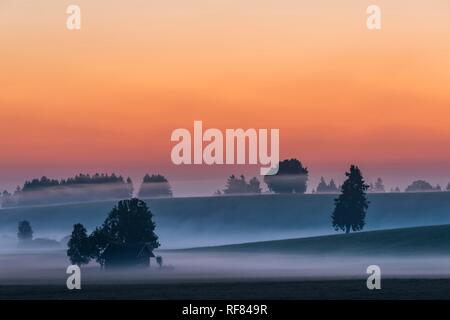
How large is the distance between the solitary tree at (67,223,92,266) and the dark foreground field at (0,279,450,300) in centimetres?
296

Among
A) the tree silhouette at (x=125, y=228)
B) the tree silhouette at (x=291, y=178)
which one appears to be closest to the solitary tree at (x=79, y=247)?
the tree silhouette at (x=125, y=228)

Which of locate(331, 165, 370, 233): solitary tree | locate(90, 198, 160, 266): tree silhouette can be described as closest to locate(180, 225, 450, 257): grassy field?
locate(331, 165, 370, 233): solitary tree

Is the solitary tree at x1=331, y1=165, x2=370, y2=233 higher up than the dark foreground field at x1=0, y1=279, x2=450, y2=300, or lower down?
higher up

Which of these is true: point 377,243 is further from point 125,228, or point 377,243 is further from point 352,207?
point 125,228

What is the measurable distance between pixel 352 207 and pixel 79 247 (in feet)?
93.5

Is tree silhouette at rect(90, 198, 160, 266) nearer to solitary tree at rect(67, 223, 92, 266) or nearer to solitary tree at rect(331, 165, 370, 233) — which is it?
solitary tree at rect(67, 223, 92, 266)

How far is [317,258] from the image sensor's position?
72625mm

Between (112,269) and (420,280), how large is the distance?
16.8 meters

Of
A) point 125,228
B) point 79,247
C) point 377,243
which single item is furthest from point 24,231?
point 377,243

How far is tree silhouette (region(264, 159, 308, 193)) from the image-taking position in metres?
48.2
